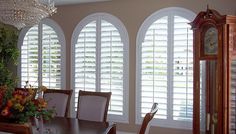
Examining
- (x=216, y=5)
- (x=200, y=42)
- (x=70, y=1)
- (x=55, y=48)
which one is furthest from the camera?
(x=55, y=48)

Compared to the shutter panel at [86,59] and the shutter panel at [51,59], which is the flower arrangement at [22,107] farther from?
the shutter panel at [51,59]

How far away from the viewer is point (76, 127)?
2951 millimetres

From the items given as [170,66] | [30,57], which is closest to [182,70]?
[170,66]

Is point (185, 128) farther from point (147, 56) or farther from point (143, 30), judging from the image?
point (143, 30)

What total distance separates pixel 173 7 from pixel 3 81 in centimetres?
338

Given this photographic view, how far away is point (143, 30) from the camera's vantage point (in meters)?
4.35

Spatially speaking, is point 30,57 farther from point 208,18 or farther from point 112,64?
point 208,18

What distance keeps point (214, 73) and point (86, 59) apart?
2.36 metres

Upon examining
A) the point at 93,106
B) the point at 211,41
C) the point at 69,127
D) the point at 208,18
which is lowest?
the point at 69,127

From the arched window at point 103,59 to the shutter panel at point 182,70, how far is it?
0.81 m

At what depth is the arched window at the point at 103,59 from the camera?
449 cm

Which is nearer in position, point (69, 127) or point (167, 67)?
point (69, 127)

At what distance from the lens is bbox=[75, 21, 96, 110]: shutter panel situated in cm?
473

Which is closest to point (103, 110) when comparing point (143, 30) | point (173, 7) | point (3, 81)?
point (143, 30)
